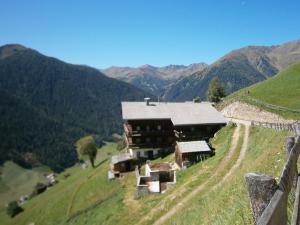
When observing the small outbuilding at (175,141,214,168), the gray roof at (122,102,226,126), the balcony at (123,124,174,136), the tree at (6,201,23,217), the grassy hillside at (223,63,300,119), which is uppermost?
the grassy hillside at (223,63,300,119)

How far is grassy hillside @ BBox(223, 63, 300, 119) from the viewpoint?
63.1m

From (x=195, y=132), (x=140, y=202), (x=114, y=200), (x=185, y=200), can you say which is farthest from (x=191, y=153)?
(x=185, y=200)

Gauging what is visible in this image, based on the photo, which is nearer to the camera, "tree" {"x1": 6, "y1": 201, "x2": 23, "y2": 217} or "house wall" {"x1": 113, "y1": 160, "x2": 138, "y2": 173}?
"house wall" {"x1": 113, "y1": 160, "x2": 138, "y2": 173}

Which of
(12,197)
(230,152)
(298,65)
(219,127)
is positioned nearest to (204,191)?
(230,152)

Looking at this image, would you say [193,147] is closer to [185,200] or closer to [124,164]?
[185,200]

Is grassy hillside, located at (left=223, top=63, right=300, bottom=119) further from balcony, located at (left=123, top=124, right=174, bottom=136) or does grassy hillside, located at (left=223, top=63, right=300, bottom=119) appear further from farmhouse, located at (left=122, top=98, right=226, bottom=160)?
balcony, located at (left=123, top=124, right=174, bottom=136)

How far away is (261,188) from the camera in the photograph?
202 inches

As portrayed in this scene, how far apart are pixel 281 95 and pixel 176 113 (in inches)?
1087

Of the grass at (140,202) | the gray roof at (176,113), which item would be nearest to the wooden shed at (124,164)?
the grass at (140,202)

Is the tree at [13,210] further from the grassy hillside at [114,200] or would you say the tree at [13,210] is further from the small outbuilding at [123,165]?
the small outbuilding at [123,165]

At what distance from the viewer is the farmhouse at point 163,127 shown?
63844 millimetres

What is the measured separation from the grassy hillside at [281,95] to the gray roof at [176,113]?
1024 centimetres

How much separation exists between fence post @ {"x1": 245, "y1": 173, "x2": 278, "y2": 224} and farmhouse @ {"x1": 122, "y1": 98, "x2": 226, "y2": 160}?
187 ft

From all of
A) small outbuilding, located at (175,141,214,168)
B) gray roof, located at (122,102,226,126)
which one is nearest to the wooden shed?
gray roof, located at (122,102,226,126)
